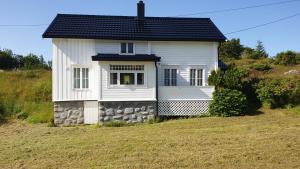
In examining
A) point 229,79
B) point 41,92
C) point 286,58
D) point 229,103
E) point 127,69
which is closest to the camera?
point 229,103

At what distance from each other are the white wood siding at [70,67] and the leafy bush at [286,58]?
73.8 feet

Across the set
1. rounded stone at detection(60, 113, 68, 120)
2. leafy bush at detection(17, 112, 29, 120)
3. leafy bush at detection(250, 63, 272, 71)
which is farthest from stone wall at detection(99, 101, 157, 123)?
leafy bush at detection(250, 63, 272, 71)

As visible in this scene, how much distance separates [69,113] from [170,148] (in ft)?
35.3

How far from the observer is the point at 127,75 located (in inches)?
830

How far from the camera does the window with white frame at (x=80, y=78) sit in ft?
70.8

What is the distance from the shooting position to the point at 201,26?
931 inches

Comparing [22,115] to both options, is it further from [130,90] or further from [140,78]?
[140,78]

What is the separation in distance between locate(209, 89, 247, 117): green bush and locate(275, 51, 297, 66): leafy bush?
18.8 meters

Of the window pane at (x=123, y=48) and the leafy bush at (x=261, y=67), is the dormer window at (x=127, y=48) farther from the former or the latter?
the leafy bush at (x=261, y=67)

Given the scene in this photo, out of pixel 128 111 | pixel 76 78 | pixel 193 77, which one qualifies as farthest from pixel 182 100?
pixel 76 78

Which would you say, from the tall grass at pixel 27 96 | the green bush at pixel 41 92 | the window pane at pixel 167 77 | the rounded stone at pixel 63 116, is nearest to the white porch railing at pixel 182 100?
the window pane at pixel 167 77

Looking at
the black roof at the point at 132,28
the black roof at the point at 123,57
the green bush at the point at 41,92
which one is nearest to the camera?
the black roof at the point at 123,57

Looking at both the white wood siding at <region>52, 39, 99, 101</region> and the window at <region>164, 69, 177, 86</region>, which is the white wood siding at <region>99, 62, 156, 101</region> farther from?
the window at <region>164, 69, 177, 86</region>

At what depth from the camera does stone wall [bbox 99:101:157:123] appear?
2061 cm
